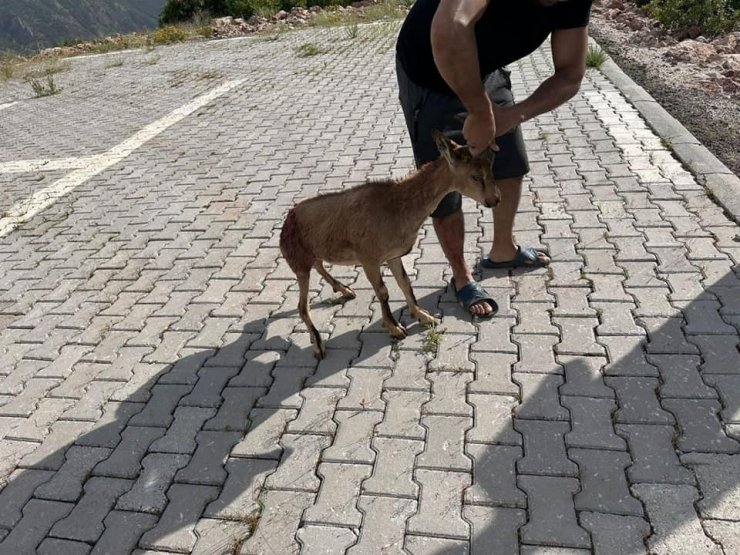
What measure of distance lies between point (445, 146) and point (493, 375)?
1.49 metres

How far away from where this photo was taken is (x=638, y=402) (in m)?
3.43

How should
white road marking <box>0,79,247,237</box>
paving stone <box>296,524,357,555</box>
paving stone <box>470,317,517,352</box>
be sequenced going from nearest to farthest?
1. paving stone <box>296,524,357,555</box>
2. paving stone <box>470,317,517,352</box>
3. white road marking <box>0,79,247,237</box>

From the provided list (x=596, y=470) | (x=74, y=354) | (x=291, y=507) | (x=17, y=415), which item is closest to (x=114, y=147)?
(x=74, y=354)

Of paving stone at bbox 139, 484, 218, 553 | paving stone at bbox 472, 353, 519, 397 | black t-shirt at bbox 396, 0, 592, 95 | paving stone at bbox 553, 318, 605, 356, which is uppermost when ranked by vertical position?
black t-shirt at bbox 396, 0, 592, 95

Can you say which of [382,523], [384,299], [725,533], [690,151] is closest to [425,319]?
[384,299]

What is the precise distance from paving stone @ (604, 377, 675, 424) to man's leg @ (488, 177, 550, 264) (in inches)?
62.0

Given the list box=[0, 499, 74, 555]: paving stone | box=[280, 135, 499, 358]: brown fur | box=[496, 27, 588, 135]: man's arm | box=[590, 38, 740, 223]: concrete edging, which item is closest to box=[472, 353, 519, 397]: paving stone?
box=[280, 135, 499, 358]: brown fur

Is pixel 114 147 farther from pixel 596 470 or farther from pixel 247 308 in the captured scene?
pixel 596 470

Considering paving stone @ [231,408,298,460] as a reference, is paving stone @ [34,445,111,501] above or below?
above

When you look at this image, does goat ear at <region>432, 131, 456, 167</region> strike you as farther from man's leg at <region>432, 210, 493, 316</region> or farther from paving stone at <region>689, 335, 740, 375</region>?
paving stone at <region>689, 335, 740, 375</region>

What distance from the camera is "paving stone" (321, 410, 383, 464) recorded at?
3332 mm

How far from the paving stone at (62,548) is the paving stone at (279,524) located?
0.86m

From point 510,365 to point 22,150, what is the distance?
10165mm

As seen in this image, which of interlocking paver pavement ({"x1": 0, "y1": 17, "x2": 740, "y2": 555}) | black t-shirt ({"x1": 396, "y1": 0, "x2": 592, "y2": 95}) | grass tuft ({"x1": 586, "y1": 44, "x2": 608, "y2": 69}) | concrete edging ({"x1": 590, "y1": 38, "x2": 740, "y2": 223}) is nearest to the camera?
interlocking paver pavement ({"x1": 0, "y1": 17, "x2": 740, "y2": 555})
